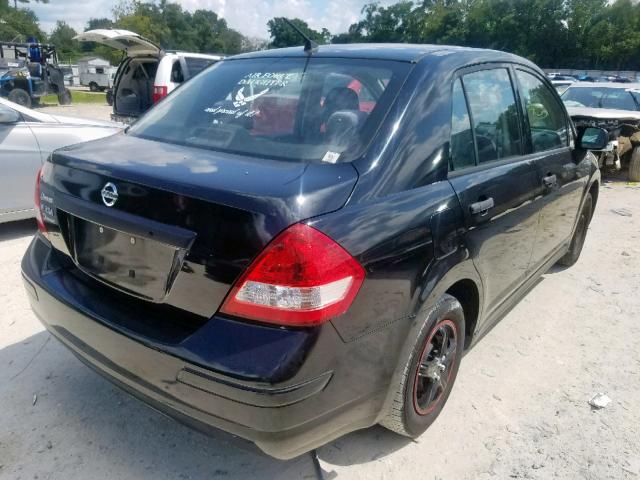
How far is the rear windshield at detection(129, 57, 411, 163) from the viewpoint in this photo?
82.4 inches

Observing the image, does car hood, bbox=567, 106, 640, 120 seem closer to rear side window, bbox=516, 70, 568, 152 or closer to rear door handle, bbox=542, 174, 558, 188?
rear side window, bbox=516, 70, 568, 152

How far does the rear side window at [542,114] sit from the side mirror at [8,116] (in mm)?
4200

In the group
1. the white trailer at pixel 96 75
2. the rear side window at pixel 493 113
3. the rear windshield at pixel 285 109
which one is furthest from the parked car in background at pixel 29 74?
the rear side window at pixel 493 113

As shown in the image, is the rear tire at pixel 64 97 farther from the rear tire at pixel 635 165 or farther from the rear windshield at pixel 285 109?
the rear windshield at pixel 285 109

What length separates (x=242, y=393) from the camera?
5.34ft

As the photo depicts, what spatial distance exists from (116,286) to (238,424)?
0.74 meters

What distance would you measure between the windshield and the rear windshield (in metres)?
8.90

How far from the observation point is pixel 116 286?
2010mm

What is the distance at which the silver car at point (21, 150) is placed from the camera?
473 cm

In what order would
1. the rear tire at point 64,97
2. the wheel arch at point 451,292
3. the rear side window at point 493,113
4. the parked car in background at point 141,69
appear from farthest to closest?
the rear tire at point 64,97, the parked car in background at point 141,69, the rear side window at point 493,113, the wheel arch at point 451,292

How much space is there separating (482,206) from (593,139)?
1.88 meters

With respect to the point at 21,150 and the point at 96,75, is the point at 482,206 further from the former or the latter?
the point at 96,75

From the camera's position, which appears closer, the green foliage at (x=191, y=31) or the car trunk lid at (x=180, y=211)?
the car trunk lid at (x=180, y=211)

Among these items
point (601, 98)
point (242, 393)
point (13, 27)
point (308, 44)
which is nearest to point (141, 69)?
point (308, 44)
